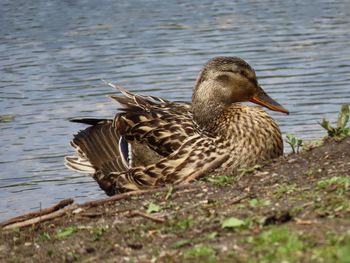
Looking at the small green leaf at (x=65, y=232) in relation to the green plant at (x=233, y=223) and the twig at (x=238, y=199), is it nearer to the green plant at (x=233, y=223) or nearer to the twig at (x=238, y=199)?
the twig at (x=238, y=199)

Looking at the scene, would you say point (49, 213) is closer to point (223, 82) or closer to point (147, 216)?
point (147, 216)

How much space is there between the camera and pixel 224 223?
7.59 m

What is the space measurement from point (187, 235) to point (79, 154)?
4289 millimetres

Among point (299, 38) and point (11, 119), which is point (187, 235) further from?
point (299, 38)

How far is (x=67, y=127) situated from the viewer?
580 inches

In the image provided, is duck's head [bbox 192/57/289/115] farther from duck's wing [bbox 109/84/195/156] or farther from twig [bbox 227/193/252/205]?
twig [bbox 227/193/252/205]

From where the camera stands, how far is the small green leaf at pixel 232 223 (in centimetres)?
748

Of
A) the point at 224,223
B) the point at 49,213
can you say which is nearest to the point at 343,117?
the point at 49,213

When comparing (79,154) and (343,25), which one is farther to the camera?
(343,25)

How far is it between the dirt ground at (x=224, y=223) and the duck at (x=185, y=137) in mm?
752

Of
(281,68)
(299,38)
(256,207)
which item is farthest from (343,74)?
(256,207)

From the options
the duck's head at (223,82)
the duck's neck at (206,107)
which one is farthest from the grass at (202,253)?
the duck's head at (223,82)

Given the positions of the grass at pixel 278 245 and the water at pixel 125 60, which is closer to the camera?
the grass at pixel 278 245

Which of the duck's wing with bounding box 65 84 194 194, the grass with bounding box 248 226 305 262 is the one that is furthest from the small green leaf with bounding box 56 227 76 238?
the duck's wing with bounding box 65 84 194 194
